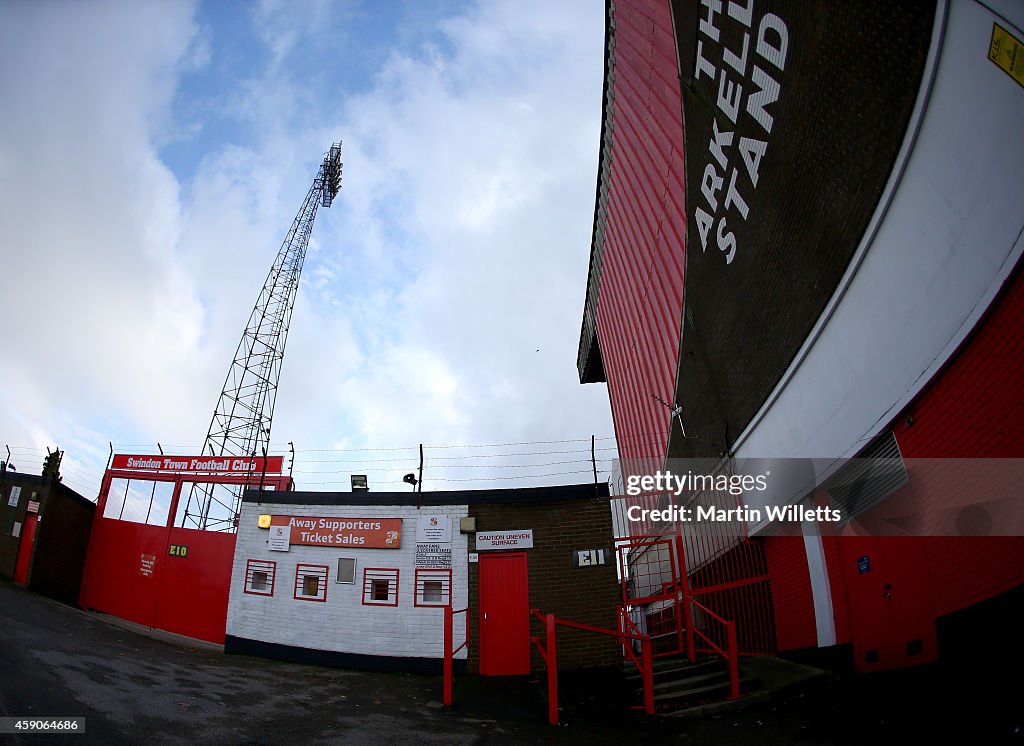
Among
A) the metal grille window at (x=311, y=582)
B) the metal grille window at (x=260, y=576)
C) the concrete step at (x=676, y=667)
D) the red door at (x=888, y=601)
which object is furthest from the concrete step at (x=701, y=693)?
the metal grille window at (x=260, y=576)

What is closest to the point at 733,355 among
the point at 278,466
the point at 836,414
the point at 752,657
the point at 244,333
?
the point at 836,414

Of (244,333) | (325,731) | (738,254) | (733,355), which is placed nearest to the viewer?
(325,731)

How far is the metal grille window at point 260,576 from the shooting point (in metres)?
11.4

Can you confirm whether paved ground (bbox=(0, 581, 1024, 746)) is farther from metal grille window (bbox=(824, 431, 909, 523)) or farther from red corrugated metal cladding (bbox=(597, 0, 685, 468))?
red corrugated metal cladding (bbox=(597, 0, 685, 468))

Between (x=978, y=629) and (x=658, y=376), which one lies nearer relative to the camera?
(x=978, y=629)

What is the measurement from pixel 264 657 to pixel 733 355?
1036 centimetres

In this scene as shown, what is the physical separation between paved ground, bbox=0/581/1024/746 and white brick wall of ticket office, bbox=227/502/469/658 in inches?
43.0

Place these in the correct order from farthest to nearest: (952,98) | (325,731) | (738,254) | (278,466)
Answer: (278,466) < (738,254) < (325,731) < (952,98)

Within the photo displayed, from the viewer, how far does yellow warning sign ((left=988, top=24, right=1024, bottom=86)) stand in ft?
13.1

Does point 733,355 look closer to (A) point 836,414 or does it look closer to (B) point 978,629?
(A) point 836,414

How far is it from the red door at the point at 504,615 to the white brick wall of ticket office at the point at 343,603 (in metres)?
0.41

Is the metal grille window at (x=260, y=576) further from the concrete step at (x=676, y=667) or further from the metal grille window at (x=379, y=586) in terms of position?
the concrete step at (x=676, y=667)

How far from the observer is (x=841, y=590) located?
7.33 m

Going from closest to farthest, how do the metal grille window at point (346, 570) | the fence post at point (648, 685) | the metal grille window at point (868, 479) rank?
the metal grille window at point (868, 479) → the fence post at point (648, 685) → the metal grille window at point (346, 570)
